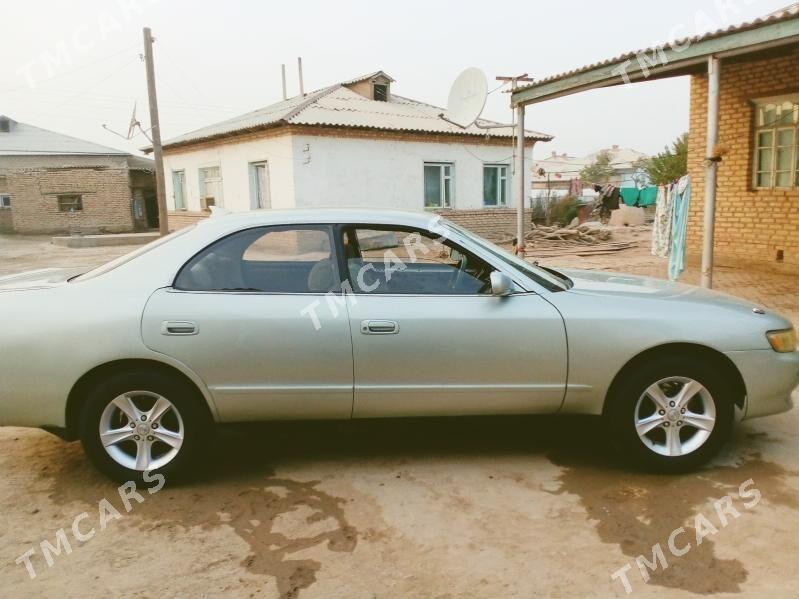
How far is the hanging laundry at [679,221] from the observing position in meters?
7.89

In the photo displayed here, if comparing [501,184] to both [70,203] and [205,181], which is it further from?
[70,203]

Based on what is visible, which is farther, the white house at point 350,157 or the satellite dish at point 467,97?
the white house at point 350,157

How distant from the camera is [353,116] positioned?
20.2 meters

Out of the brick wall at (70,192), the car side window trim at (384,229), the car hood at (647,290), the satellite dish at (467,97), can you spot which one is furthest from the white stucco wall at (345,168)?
the car side window trim at (384,229)

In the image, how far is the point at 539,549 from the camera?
2.89 metres

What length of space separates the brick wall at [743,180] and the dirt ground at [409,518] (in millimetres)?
6872

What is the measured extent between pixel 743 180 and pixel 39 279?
10422 mm

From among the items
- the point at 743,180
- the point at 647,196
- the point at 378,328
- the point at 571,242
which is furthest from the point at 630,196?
the point at 378,328

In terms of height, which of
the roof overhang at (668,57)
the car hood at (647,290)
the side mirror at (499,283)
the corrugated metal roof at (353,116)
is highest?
the corrugated metal roof at (353,116)

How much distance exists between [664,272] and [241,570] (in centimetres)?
1061

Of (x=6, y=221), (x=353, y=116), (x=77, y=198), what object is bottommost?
(x=6, y=221)

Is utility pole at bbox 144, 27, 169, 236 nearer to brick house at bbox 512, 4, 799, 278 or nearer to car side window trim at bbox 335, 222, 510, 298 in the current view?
brick house at bbox 512, 4, 799, 278

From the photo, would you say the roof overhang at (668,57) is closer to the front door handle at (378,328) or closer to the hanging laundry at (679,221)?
the hanging laundry at (679,221)

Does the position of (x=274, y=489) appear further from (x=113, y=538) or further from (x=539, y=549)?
(x=539, y=549)
